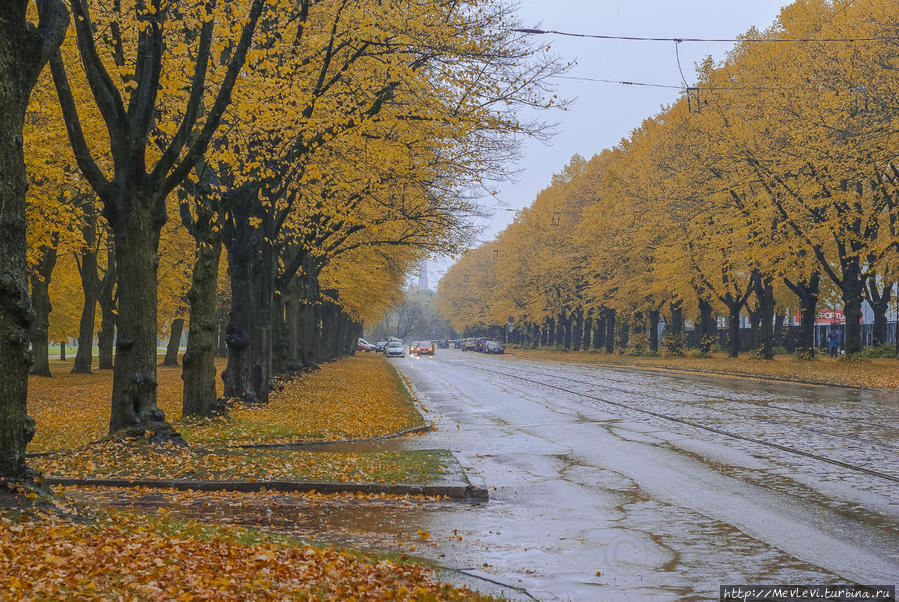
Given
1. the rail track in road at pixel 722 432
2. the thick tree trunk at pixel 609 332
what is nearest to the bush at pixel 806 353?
the rail track in road at pixel 722 432

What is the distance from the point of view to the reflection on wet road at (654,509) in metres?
6.73

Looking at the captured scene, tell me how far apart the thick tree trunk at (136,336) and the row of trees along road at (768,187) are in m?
17.8

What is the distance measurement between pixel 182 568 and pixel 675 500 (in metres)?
5.72

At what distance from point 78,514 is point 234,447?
6193 millimetres

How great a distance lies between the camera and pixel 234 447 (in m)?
14.1

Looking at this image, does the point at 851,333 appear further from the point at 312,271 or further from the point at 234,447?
the point at 234,447

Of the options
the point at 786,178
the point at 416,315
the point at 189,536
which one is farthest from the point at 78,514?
the point at 416,315

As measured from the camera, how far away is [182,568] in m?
6.03

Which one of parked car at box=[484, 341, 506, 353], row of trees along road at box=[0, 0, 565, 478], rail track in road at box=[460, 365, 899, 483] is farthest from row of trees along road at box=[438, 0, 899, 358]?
parked car at box=[484, 341, 506, 353]

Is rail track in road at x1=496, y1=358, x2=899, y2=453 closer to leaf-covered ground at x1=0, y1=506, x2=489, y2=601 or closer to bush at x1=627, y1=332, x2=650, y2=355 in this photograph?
leaf-covered ground at x1=0, y1=506, x2=489, y2=601

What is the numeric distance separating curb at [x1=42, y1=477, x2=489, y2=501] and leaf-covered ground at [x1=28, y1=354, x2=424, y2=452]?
3.14 m

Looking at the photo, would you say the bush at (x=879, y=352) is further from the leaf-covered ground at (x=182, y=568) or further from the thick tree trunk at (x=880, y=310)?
the leaf-covered ground at (x=182, y=568)

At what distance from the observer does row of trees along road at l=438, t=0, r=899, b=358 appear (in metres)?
28.7

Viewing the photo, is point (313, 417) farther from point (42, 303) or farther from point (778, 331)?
point (778, 331)
